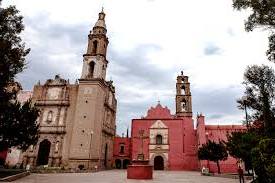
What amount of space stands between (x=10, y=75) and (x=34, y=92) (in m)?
24.0

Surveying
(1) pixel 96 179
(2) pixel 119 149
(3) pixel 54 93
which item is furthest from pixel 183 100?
(1) pixel 96 179

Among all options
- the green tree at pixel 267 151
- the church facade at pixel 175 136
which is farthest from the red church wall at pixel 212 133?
the green tree at pixel 267 151

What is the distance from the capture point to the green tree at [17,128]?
17.8m

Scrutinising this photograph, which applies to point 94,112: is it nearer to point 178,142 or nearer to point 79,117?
point 79,117

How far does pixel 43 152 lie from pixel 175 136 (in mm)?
20510

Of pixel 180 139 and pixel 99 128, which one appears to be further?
pixel 180 139

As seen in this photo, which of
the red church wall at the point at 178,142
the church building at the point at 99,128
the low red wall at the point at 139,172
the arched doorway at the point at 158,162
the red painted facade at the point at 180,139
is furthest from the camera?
the arched doorway at the point at 158,162

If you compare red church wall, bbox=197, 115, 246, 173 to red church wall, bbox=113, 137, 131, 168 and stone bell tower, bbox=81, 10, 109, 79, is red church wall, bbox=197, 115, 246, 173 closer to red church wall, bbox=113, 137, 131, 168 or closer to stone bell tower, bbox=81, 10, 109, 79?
red church wall, bbox=113, 137, 131, 168

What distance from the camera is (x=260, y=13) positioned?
35.2ft

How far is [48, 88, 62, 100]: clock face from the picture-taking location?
115 ft

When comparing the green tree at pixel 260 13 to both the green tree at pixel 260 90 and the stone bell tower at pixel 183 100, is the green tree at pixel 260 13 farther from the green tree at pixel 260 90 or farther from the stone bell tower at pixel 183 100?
the stone bell tower at pixel 183 100

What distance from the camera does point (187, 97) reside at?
4306 cm

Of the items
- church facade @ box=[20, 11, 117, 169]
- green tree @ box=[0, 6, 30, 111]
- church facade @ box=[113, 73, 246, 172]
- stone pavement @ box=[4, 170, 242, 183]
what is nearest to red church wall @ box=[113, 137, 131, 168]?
church facade @ box=[113, 73, 246, 172]

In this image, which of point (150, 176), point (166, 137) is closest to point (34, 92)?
point (166, 137)
